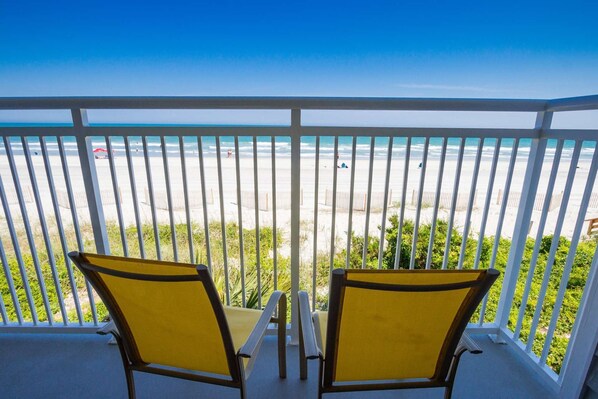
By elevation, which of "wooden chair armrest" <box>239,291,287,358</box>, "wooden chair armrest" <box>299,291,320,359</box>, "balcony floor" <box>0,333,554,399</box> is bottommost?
"balcony floor" <box>0,333,554,399</box>

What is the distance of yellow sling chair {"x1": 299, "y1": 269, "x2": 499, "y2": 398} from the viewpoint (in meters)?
0.82

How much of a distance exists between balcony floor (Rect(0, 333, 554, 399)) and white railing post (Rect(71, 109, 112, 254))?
66 cm

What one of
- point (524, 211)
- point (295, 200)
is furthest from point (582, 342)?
point (295, 200)

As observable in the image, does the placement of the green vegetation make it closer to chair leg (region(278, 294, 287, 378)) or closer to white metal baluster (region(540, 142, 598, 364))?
chair leg (region(278, 294, 287, 378))

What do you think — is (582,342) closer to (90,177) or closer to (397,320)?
(397,320)

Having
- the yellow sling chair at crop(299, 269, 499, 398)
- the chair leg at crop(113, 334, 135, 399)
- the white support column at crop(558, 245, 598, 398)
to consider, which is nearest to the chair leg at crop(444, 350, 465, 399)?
the yellow sling chair at crop(299, 269, 499, 398)

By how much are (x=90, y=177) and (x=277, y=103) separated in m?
1.14

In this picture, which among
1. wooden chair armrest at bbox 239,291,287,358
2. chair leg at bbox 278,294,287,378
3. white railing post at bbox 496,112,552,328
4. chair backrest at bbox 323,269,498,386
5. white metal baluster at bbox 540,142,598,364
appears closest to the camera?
chair backrest at bbox 323,269,498,386

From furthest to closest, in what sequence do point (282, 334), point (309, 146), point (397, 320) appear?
point (309, 146) < point (282, 334) < point (397, 320)

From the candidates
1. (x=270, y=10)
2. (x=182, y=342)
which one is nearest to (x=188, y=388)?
(x=182, y=342)

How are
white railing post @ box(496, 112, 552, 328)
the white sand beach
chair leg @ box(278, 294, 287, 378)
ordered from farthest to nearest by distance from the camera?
the white sand beach < white railing post @ box(496, 112, 552, 328) < chair leg @ box(278, 294, 287, 378)

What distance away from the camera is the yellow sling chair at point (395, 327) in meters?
0.82

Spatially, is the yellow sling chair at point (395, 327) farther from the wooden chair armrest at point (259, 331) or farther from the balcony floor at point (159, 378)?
the balcony floor at point (159, 378)

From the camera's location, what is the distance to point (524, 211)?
162 cm
